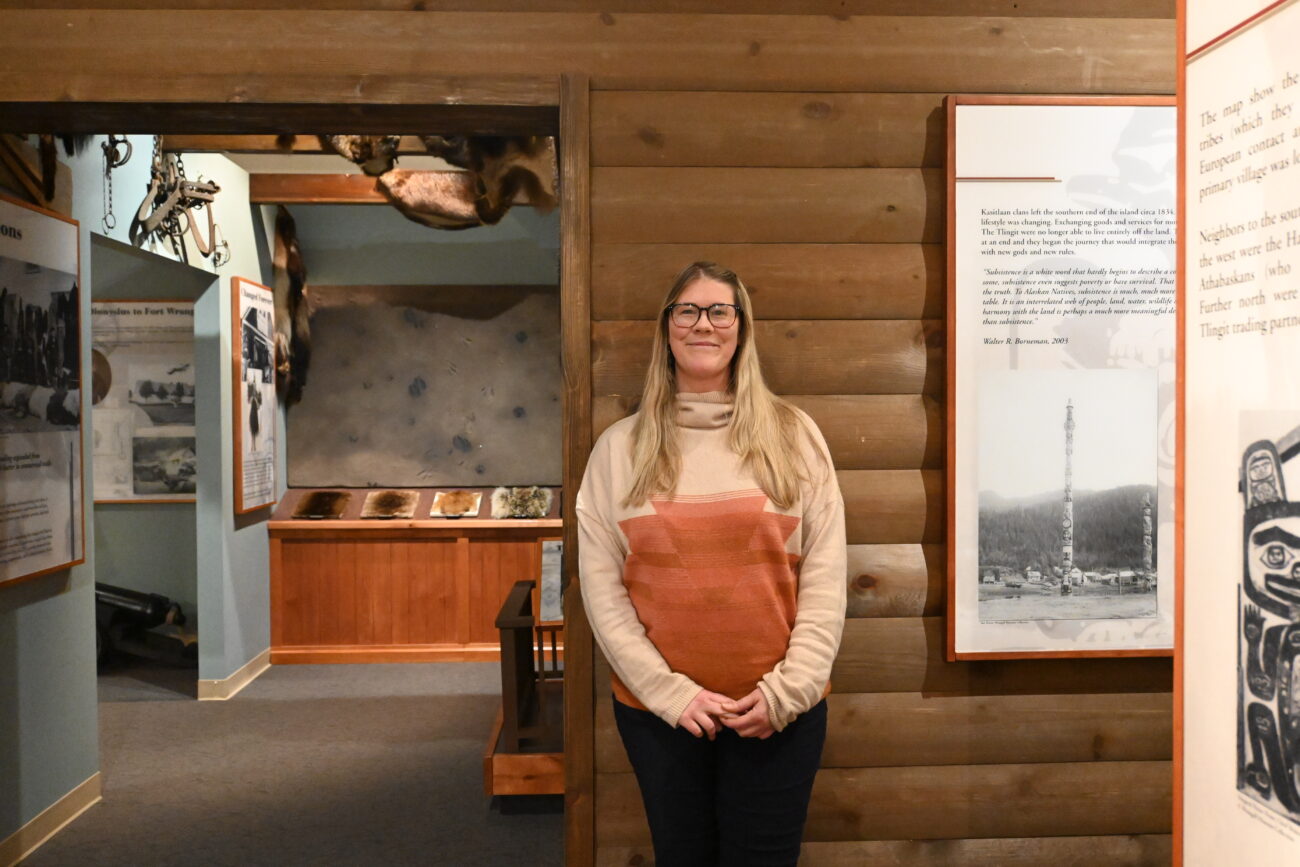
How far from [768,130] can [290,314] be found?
12.8ft

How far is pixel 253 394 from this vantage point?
15.9ft

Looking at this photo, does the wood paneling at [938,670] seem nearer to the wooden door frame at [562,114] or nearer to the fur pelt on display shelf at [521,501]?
the wooden door frame at [562,114]

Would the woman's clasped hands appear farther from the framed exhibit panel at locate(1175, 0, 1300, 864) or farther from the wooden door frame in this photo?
the framed exhibit panel at locate(1175, 0, 1300, 864)

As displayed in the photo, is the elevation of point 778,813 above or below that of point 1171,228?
below

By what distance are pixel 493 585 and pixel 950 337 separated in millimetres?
Result: 3665

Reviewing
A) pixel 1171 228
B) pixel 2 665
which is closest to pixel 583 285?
pixel 1171 228

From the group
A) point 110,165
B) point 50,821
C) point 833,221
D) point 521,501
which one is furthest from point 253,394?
point 833,221

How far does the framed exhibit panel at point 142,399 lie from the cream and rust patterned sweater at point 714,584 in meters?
4.32

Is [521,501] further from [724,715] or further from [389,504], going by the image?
[724,715]

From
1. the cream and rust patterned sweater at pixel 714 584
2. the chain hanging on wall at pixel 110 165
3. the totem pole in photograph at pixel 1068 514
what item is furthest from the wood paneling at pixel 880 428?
the chain hanging on wall at pixel 110 165

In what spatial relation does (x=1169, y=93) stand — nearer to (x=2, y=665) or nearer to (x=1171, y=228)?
(x=1171, y=228)

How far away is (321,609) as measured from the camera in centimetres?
523

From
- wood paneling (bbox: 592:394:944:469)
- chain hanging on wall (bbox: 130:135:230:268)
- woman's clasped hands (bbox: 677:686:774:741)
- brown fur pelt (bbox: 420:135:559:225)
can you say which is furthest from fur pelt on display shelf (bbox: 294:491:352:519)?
woman's clasped hands (bbox: 677:686:774:741)

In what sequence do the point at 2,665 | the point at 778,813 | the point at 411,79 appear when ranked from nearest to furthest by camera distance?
the point at 778,813
the point at 411,79
the point at 2,665
